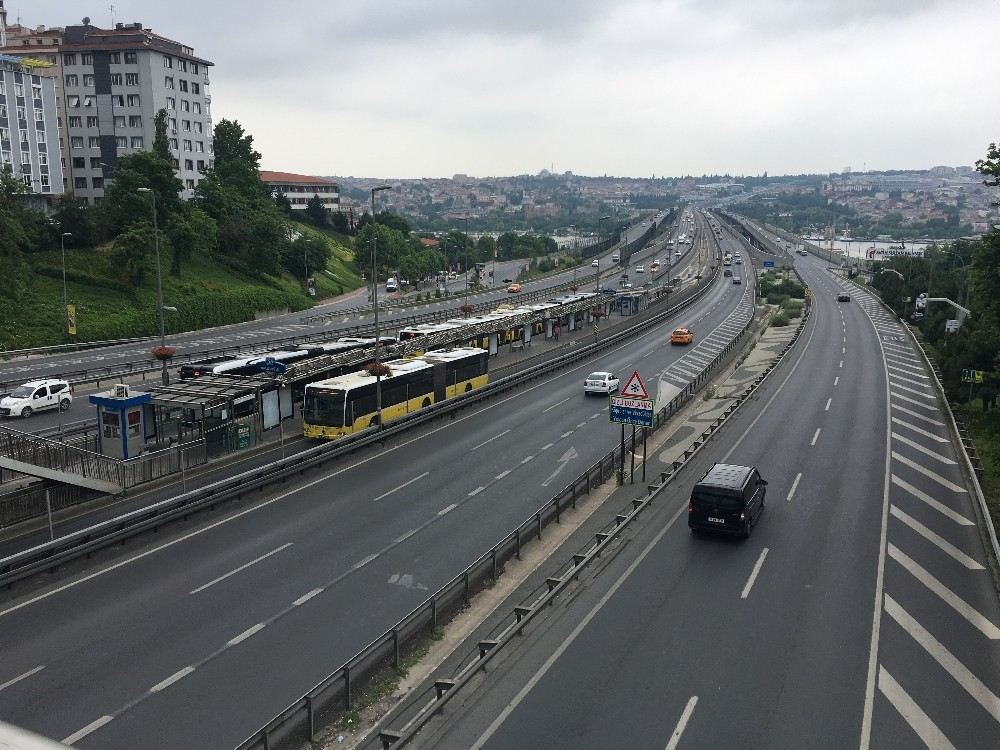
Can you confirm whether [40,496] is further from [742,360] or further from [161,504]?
[742,360]

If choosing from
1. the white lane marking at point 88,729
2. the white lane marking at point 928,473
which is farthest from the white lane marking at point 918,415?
the white lane marking at point 88,729

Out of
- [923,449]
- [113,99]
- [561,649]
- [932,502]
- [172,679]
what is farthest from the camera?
[113,99]

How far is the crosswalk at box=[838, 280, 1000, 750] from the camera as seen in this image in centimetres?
1235

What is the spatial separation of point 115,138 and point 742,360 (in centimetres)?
7710

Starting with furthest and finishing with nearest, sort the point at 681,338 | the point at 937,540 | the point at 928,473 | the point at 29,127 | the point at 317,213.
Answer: the point at 317,213 → the point at 29,127 → the point at 681,338 → the point at 928,473 → the point at 937,540

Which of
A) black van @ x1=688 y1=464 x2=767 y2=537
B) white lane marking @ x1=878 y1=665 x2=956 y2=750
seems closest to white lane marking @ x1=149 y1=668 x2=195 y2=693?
white lane marking @ x1=878 y1=665 x2=956 y2=750

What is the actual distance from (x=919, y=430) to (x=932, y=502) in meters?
11.1

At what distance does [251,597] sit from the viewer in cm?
1761

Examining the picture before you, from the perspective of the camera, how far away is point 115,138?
304 ft

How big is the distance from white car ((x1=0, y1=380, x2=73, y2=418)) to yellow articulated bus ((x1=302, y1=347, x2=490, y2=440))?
46.7 feet

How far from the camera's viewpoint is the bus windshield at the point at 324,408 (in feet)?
102

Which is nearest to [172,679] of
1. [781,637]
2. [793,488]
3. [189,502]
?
[189,502]

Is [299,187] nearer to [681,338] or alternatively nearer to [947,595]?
[681,338]

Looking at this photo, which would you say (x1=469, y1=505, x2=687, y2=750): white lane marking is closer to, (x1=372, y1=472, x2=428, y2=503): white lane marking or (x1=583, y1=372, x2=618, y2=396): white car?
(x1=372, y1=472, x2=428, y2=503): white lane marking
